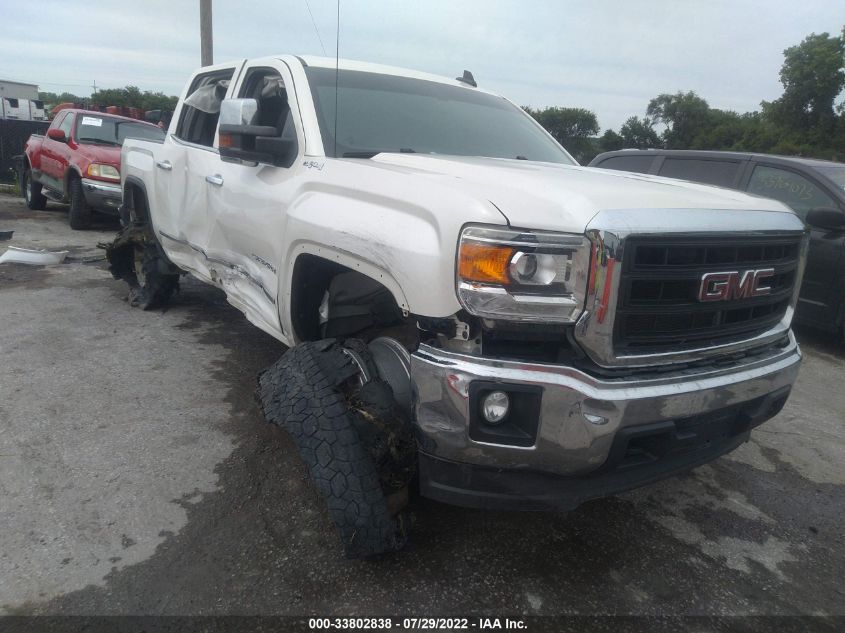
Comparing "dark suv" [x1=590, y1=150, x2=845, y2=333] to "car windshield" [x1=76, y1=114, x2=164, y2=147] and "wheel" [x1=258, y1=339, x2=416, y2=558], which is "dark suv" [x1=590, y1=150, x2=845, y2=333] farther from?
"car windshield" [x1=76, y1=114, x2=164, y2=147]

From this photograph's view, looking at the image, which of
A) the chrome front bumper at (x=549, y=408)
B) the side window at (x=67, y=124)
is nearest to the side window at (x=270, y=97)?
the chrome front bumper at (x=549, y=408)

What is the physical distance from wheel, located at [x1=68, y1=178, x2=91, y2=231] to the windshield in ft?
→ 25.6

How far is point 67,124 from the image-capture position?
10742mm

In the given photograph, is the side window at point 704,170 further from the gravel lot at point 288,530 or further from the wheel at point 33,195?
the wheel at point 33,195

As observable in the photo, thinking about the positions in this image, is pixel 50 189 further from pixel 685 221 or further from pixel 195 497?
pixel 685 221

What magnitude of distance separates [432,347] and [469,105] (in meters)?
2.22

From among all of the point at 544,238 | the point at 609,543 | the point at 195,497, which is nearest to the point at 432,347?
the point at 544,238

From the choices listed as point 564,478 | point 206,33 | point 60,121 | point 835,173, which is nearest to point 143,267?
point 564,478

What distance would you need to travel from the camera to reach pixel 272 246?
3.20 m

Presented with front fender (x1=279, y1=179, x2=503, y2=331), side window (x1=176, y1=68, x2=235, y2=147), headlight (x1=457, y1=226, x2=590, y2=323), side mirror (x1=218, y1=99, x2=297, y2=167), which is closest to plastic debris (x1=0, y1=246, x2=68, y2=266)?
side window (x1=176, y1=68, x2=235, y2=147)

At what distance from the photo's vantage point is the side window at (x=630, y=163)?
711cm

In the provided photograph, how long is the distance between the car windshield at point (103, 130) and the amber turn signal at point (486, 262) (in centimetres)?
957

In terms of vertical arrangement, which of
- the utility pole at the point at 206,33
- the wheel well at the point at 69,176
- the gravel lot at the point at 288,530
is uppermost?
the utility pole at the point at 206,33

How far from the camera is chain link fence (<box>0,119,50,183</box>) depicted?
1606 centimetres
